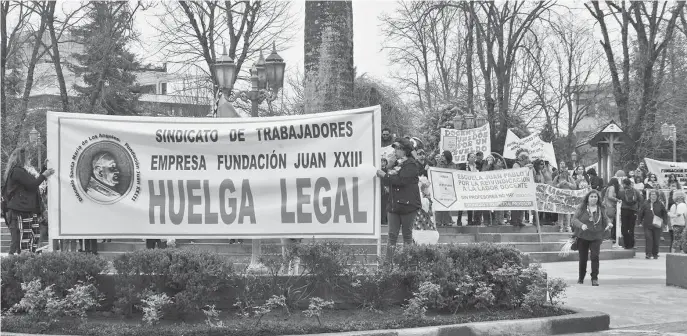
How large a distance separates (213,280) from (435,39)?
42.7 m

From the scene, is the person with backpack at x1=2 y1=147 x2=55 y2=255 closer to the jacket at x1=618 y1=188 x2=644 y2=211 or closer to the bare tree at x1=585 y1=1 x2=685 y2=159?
the jacket at x1=618 y1=188 x2=644 y2=211

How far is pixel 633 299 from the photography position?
37.9ft

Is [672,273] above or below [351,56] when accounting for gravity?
below

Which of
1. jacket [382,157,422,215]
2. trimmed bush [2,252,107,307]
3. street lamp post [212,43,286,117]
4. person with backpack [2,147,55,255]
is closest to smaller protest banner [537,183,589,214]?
street lamp post [212,43,286,117]

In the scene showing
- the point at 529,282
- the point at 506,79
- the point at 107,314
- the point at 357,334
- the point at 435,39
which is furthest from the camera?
the point at 435,39

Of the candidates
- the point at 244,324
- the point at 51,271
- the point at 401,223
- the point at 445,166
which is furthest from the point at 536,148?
the point at 51,271

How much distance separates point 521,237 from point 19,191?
33.7ft

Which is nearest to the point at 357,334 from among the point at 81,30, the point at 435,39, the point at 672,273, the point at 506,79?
the point at 672,273

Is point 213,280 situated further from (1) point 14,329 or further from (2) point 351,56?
(2) point 351,56

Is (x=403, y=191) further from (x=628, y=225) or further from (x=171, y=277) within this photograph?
(x=628, y=225)

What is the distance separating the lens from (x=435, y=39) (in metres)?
49.5

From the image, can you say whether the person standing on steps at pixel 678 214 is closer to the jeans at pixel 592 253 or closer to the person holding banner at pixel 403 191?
the jeans at pixel 592 253

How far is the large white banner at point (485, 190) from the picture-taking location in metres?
17.7

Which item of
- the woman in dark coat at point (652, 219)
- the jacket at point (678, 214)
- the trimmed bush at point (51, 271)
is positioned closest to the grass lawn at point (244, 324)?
the trimmed bush at point (51, 271)
